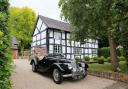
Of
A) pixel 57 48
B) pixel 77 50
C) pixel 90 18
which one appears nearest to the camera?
pixel 90 18

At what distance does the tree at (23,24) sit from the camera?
48344 millimetres

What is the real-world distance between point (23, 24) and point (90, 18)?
121ft

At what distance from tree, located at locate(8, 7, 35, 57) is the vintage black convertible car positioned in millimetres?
36230

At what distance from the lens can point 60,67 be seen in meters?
10.8

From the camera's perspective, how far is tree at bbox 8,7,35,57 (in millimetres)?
48344

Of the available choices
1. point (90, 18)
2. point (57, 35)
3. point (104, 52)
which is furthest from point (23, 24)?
point (90, 18)

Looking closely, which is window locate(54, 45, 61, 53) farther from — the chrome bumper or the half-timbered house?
the chrome bumper

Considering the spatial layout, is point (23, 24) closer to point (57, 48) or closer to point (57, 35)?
point (57, 35)

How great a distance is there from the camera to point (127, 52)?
12938 mm

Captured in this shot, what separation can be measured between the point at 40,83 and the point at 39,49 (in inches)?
150

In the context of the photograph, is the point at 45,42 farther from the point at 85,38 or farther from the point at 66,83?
the point at 66,83

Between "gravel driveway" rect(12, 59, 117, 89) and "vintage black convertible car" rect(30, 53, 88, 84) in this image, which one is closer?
"gravel driveway" rect(12, 59, 117, 89)

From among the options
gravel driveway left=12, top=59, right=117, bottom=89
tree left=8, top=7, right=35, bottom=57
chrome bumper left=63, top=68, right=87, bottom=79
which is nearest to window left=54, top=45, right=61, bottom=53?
gravel driveway left=12, top=59, right=117, bottom=89

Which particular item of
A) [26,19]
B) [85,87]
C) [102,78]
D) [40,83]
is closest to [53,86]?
[40,83]
